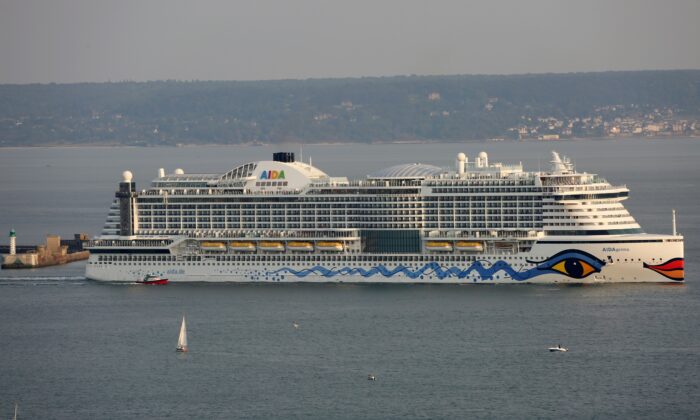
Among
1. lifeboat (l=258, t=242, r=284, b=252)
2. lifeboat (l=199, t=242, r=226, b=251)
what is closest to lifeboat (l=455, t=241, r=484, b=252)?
lifeboat (l=258, t=242, r=284, b=252)

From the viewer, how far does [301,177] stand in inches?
3147

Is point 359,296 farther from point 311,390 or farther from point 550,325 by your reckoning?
point 311,390

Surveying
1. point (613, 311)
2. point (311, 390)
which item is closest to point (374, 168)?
point (613, 311)

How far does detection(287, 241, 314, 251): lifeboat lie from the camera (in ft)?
254

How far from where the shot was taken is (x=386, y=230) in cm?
7781

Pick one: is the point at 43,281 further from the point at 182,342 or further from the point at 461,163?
the point at 182,342

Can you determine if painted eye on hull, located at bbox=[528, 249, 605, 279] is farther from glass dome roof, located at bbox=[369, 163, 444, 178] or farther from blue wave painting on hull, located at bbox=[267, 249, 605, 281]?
glass dome roof, located at bbox=[369, 163, 444, 178]

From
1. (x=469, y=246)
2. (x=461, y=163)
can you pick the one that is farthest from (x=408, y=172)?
(x=469, y=246)

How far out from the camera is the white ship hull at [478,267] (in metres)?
72.9

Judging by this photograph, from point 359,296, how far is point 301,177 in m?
9.62

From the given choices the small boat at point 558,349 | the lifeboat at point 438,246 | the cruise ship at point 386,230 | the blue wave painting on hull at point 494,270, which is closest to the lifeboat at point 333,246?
the cruise ship at point 386,230

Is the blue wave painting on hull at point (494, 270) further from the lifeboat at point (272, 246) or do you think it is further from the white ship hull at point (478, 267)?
the lifeboat at point (272, 246)

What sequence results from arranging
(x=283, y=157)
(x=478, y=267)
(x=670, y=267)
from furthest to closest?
1. (x=283, y=157)
2. (x=478, y=267)
3. (x=670, y=267)

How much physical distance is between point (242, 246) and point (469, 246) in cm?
1138
